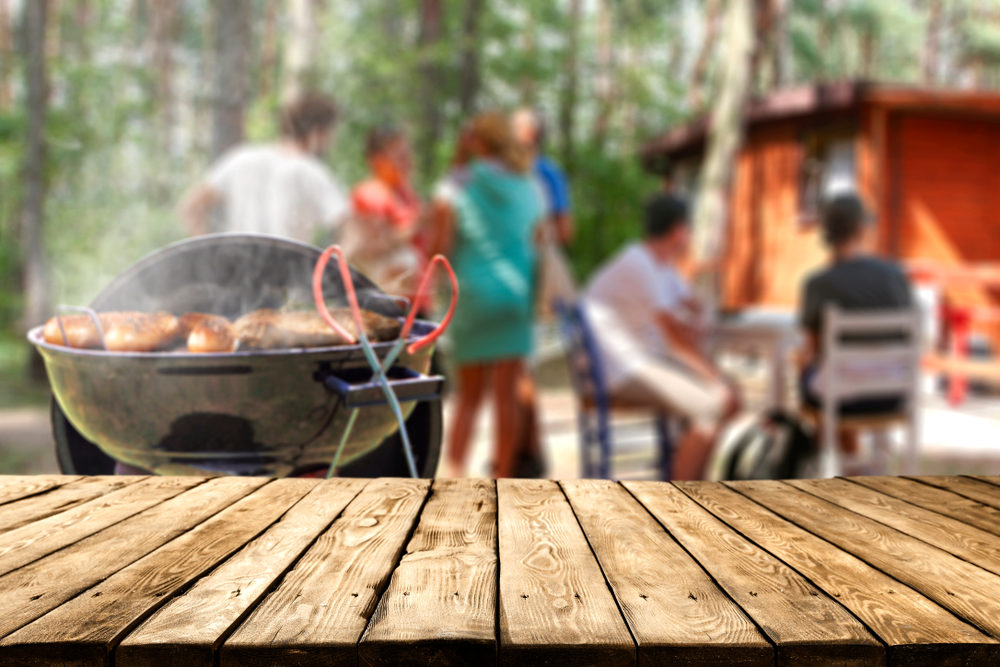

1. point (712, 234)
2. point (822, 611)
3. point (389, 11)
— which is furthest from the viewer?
point (389, 11)

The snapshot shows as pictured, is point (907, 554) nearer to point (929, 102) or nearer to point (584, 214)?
point (929, 102)

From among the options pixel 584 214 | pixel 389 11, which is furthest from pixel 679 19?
pixel 584 214

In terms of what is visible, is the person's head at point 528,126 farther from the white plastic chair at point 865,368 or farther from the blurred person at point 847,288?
the white plastic chair at point 865,368

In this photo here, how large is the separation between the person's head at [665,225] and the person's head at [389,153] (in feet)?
3.73

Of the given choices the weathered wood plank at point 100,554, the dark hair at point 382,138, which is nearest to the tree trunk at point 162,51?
Result: the dark hair at point 382,138

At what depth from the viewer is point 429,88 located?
16.0 meters

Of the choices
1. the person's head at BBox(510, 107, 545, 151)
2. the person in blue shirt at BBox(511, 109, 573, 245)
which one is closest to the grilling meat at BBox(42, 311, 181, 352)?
the person's head at BBox(510, 107, 545, 151)

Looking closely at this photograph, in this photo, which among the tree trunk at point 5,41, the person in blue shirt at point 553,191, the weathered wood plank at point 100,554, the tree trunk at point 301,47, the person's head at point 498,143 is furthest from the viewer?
the tree trunk at point 5,41

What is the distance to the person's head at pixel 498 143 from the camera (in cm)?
374

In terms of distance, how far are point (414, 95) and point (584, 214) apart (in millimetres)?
3495

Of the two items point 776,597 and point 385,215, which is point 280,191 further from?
point 776,597

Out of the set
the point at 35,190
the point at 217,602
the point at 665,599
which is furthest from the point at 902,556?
the point at 35,190

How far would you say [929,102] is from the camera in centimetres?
1214

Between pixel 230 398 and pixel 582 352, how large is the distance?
2624 mm
